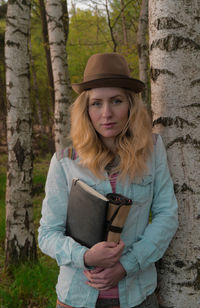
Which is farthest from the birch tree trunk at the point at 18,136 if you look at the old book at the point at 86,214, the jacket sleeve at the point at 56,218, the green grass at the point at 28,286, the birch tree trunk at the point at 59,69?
the old book at the point at 86,214

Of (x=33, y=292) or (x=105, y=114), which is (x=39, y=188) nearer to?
(x=33, y=292)

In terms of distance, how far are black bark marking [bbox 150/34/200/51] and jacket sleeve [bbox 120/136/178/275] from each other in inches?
26.2

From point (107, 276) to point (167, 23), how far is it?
1.46 m

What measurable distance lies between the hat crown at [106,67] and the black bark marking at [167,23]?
0.30m

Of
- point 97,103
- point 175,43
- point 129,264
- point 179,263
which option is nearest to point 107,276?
point 129,264

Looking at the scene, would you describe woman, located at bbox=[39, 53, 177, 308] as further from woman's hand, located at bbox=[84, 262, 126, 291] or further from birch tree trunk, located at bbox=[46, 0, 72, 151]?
birch tree trunk, located at bbox=[46, 0, 72, 151]

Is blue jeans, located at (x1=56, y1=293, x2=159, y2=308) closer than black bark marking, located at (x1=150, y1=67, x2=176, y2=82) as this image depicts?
Yes

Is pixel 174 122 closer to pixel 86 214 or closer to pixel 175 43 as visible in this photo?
pixel 175 43

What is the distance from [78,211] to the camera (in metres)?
1.62

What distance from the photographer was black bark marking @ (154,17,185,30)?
1.68 metres

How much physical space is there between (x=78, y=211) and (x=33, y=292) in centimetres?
228

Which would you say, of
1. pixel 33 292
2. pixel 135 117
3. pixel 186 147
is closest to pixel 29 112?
pixel 33 292

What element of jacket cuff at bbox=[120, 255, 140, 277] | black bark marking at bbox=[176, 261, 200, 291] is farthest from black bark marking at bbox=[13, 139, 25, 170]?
black bark marking at bbox=[176, 261, 200, 291]

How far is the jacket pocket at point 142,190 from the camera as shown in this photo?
1.69 meters
